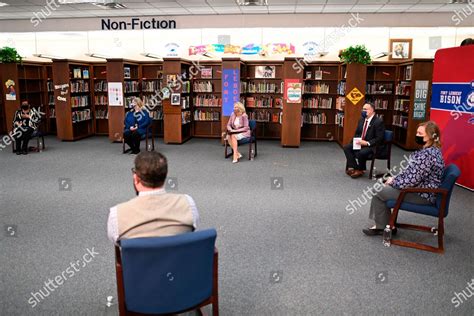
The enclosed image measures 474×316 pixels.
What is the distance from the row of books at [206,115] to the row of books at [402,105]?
515 cm

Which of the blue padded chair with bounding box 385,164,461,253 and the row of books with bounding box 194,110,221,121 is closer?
the blue padded chair with bounding box 385,164,461,253

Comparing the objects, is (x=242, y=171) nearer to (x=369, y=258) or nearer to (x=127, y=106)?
(x=369, y=258)

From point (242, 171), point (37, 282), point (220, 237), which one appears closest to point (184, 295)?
point (37, 282)

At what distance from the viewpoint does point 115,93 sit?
36.2 ft

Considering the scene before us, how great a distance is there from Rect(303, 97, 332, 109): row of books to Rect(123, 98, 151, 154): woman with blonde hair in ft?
15.8

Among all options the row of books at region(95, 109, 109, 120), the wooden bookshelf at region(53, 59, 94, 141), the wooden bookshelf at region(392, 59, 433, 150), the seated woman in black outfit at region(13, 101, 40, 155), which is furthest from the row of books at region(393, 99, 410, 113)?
the seated woman in black outfit at region(13, 101, 40, 155)

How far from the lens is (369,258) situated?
4.09m

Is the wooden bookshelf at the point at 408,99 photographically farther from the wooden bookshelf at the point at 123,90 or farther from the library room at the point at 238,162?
the wooden bookshelf at the point at 123,90

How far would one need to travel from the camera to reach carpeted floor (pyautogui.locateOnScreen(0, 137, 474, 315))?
130 inches

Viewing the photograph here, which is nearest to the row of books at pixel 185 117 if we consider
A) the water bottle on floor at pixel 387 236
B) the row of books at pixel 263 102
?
the row of books at pixel 263 102

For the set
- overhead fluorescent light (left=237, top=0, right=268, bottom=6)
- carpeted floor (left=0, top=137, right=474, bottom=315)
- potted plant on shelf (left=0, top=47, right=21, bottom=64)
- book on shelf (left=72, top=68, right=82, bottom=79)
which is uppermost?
overhead fluorescent light (left=237, top=0, right=268, bottom=6)

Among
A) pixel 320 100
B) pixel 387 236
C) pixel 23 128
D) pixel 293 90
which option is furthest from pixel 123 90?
pixel 387 236

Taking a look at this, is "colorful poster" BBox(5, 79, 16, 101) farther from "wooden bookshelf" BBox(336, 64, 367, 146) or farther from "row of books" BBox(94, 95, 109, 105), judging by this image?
"wooden bookshelf" BBox(336, 64, 367, 146)

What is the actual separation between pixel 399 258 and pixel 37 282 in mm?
3445
